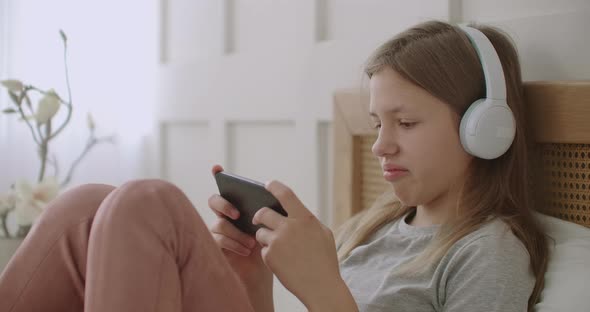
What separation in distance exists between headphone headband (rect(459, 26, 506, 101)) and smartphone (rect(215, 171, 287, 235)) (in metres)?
0.33

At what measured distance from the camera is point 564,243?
920mm

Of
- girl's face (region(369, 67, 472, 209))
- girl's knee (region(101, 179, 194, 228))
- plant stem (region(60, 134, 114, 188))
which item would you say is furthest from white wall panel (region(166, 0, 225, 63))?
girl's knee (region(101, 179, 194, 228))

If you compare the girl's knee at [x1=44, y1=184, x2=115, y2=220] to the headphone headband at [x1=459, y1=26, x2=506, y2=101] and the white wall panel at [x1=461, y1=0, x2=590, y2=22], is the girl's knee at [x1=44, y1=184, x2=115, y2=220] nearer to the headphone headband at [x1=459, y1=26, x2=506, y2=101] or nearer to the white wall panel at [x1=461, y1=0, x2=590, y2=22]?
the headphone headband at [x1=459, y1=26, x2=506, y2=101]

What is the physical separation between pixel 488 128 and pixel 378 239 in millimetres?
283

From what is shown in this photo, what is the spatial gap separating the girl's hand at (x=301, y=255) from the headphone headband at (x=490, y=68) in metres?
0.31

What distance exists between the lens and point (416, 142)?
98 centimetres

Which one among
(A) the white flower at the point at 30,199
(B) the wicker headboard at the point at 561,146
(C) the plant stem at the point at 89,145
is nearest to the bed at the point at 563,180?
(B) the wicker headboard at the point at 561,146

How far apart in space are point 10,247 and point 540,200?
1.11 metres

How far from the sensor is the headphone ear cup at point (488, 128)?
93 centimetres

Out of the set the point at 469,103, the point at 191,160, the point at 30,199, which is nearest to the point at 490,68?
the point at 469,103

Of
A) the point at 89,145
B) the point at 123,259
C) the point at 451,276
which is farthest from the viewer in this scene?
the point at 89,145

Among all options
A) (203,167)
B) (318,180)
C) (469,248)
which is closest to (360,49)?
(318,180)

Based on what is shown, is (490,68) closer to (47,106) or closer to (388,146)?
(388,146)

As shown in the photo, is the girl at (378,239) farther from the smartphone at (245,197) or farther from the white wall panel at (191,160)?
Answer: the white wall panel at (191,160)
